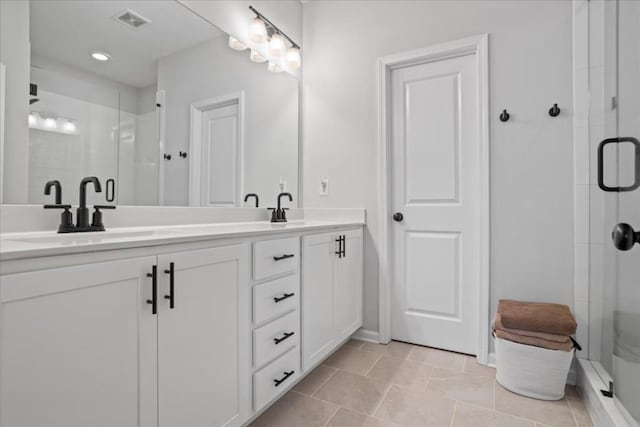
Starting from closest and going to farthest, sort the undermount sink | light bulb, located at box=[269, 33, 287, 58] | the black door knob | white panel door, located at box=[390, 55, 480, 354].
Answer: the undermount sink < the black door knob < white panel door, located at box=[390, 55, 480, 354] < light bulb, located at box=[269, 33, 287, 58]

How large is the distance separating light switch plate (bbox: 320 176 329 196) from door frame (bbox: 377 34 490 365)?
0.43m

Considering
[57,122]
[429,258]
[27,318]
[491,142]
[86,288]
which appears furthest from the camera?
[429,258]

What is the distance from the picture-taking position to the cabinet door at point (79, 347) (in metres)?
0.73

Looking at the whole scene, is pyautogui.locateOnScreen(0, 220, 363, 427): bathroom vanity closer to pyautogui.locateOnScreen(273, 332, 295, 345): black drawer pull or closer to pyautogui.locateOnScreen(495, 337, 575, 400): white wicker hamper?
pyautogui.locateOnScreen(273, 332, 295, 345): black drawer pull

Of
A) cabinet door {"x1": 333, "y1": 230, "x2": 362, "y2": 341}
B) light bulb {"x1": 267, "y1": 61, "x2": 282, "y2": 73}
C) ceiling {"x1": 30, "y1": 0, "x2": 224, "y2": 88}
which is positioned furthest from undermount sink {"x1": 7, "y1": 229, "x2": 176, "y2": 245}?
light bulb {"x1": 267, "y1": 61, "x2": 282, "y2": 73}

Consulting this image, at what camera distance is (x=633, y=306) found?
Result: 1.35m

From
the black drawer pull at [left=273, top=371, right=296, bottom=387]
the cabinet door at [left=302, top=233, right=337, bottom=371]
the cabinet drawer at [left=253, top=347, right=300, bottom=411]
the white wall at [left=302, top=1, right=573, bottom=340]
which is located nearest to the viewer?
the cabinet drawer at [left=253, top=347, right=300, bottom=411]

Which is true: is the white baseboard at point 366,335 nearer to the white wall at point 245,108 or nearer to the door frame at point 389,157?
the door frame at point 389,157

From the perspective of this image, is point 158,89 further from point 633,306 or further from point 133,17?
point 633,306

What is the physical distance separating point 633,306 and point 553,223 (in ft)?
2.15

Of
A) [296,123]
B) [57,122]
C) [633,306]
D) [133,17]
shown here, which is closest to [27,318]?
[57,122]

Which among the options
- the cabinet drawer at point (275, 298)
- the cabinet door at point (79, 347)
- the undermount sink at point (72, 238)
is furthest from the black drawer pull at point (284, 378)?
the undermount sink at point (72, 238)

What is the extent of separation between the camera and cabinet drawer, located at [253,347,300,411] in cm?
140

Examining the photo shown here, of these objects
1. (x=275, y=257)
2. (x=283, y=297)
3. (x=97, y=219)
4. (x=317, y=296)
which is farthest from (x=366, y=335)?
(x=97, y=219)
